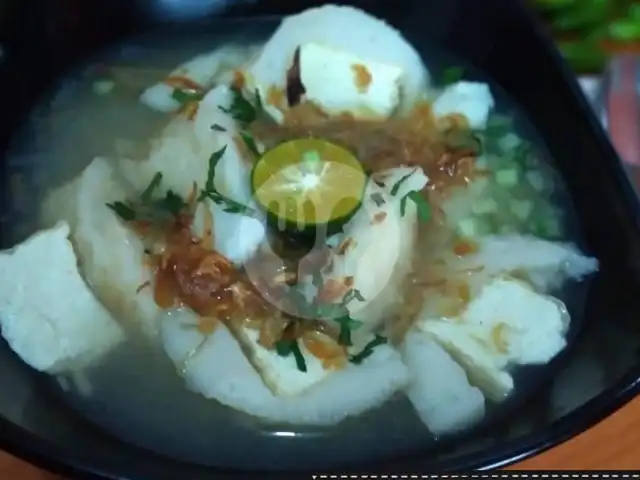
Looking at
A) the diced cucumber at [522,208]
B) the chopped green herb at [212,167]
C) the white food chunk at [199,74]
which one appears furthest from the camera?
the white food chunk at [199,74]

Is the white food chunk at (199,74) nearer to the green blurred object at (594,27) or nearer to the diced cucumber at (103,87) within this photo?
the diced cucumber at (103,87)

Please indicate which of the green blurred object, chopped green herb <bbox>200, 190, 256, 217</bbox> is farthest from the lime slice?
the green blurred object

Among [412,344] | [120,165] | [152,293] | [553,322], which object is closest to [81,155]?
[120,165]

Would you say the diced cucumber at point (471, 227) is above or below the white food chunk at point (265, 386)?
above

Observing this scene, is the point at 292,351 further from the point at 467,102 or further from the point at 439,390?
the point at 467,102

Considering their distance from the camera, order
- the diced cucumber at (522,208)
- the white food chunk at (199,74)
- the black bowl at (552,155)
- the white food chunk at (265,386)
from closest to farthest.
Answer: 1. the black bowl at (552,155)
2. the white food chunk at (265,386)
3. the diced cucumber at (522,208)
4. the white food chunk at (199,74)

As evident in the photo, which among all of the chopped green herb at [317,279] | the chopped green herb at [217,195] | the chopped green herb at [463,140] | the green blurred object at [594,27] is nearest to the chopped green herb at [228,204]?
the chopped green herb at [217,195]
